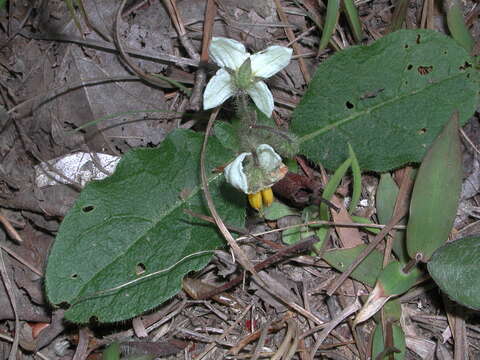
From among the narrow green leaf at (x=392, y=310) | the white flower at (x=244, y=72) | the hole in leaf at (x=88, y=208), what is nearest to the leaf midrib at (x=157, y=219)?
the hole in leaf at (x=88, y=208)

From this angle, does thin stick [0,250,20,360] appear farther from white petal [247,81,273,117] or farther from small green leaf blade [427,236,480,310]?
small green leaf blade [427,236,480,310]

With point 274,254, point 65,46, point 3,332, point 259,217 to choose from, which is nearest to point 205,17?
point 65,46

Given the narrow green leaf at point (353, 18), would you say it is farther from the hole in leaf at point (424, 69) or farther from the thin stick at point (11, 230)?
the thin stick at point (11, 230)

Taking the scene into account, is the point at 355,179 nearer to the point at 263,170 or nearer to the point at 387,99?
the point at 387,99

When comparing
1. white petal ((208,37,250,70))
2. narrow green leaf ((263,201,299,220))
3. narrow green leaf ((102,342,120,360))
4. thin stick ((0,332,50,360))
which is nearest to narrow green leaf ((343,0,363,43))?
white petal ((208,37,250,70))

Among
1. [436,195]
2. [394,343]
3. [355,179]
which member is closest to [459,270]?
[436,195]

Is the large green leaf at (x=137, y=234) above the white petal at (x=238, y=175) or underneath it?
underneath
